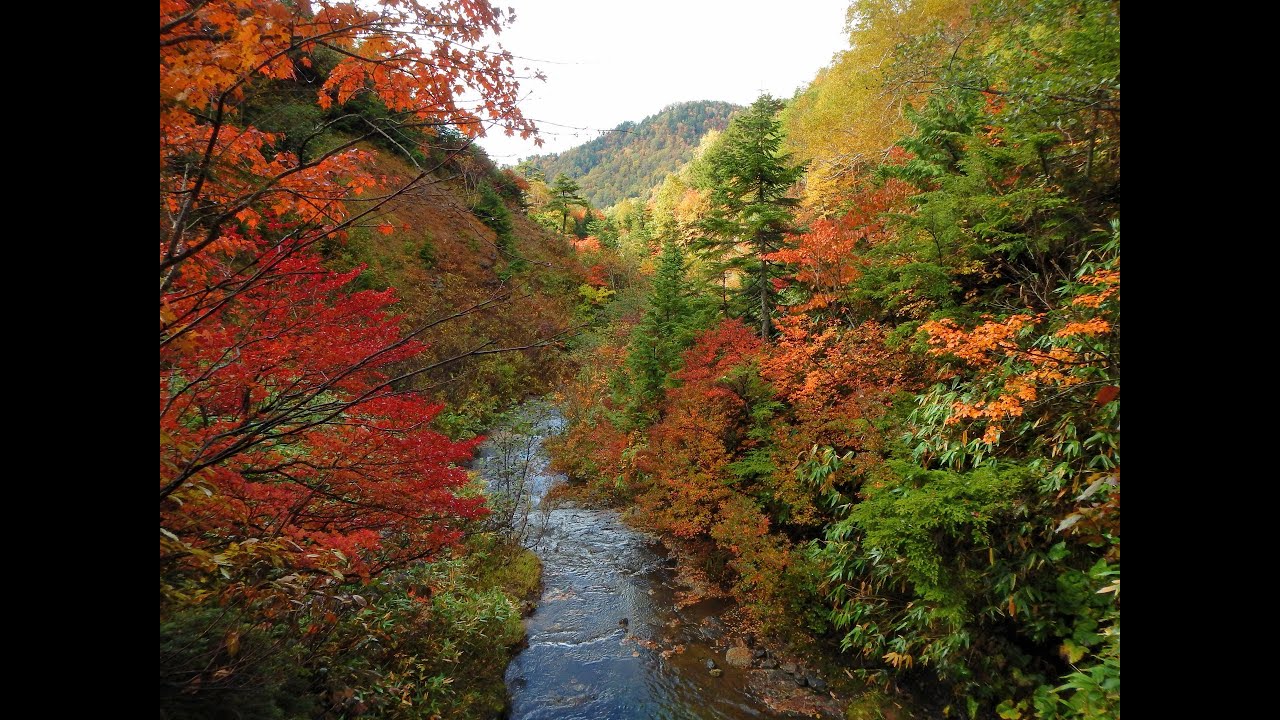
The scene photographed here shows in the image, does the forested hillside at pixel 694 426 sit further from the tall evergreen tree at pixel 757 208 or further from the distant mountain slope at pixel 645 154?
the distant mountain slope at pixel 645 154

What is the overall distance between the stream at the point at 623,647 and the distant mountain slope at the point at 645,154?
3174 inches

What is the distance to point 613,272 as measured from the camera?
1077 inches

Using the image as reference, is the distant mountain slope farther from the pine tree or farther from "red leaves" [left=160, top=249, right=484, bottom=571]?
"red leaves" [left=160, top=249, right=484, bottom=571]

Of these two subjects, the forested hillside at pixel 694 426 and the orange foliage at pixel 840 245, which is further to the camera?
the orange foliage at pixel 840 245

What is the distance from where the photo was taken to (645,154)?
10538 cm

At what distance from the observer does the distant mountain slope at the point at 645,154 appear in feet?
302

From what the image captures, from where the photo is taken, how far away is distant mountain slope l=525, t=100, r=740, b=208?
92.1 metres

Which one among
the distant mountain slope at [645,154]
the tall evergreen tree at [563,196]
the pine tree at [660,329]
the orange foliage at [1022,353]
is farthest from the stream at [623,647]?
the distant mountain slope at [645,154]

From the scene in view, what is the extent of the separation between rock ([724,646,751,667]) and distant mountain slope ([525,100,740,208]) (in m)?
83.4

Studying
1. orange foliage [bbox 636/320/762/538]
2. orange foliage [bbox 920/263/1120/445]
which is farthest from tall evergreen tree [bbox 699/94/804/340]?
orange foliage [bbox 920/263/1120/445]

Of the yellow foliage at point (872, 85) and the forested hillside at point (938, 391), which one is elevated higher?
the yellow foliage at point (872, 85)

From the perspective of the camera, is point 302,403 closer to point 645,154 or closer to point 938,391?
point 938,391
